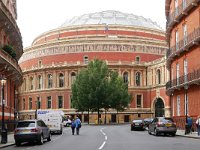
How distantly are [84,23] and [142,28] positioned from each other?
606 inches

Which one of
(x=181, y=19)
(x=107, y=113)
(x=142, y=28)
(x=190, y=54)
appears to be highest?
(x=142, y=28)

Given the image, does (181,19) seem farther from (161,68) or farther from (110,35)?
(110,35)

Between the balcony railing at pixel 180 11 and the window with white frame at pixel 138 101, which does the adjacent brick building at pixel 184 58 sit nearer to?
the balcony railing at pixel 180 11

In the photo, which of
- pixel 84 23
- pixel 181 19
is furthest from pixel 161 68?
pixel 181 19

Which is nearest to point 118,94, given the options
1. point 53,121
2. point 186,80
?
point 186,80

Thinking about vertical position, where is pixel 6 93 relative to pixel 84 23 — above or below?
below

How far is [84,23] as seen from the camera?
115m

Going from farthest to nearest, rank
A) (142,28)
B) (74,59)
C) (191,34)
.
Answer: (142,28)
(74,59)
(191,34)

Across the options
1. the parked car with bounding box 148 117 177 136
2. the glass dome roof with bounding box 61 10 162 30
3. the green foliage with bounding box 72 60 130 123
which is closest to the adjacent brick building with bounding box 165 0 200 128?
the parked car with bounding box 148 117 177 136

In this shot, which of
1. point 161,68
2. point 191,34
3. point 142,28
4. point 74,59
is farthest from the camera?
point 142,28

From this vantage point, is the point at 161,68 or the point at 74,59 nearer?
the point at 161,68

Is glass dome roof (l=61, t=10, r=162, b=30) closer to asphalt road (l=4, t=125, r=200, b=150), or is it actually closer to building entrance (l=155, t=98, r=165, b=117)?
building entrance (l=155, t=98, r=165, b=117)

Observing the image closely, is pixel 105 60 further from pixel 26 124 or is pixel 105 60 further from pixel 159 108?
pixel 26 124

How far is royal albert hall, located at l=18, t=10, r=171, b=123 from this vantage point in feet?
331
